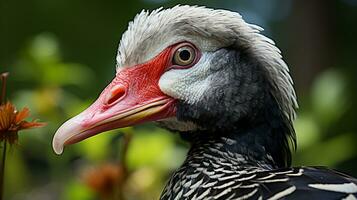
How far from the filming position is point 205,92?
6.29ft

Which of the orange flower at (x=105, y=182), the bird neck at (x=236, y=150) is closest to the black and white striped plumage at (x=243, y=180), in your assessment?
the bird neck at (x=236, y=150)

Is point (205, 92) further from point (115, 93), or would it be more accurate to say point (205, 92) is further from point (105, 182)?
point (105, 182)

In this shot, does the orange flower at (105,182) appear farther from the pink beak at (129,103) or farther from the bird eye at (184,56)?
the bird eye at (184,56)

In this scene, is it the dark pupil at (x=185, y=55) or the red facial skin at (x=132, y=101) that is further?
the dark pupil at (x=185, y=55)

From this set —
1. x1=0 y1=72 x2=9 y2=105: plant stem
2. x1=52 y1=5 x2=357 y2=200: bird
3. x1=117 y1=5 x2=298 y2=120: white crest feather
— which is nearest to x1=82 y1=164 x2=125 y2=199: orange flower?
x1=52 y1=5 x2=357 y2=200: bird

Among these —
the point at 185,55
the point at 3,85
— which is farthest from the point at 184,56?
the point at 3,85

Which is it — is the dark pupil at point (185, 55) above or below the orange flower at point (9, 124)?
above

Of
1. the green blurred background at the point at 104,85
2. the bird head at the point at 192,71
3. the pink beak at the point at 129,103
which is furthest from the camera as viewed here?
the green blurred background at the point at 104,85

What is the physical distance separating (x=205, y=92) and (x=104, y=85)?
4795 mm

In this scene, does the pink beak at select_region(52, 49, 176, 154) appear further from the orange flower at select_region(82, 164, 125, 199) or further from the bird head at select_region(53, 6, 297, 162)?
the orange flower at select_region(82, 164, 125, 199)

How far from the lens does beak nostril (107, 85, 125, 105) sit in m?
1.85

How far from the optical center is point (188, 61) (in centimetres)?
193

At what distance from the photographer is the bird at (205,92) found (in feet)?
6.17

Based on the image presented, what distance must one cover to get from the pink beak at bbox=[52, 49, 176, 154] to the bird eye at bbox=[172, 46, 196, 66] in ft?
0.08
